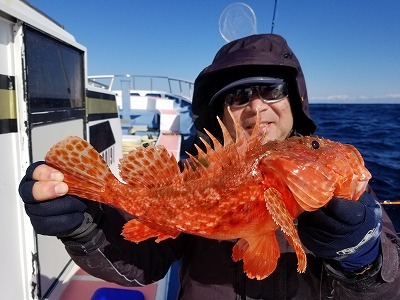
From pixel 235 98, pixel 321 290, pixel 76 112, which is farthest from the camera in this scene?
pixel 76 112

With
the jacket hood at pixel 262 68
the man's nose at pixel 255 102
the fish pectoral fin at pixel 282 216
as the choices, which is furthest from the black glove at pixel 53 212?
the jacket hood at pixel 262 68

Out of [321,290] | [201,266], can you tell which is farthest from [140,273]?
[321,290]

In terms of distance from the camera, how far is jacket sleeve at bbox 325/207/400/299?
6.57 feet

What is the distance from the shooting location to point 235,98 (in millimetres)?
3006

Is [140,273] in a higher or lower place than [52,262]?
higher

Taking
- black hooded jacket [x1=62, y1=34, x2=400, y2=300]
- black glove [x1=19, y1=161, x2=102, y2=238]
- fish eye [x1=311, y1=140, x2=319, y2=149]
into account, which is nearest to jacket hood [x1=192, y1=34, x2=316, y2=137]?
black hooded jacket [x1=62, y1=34, x2=400, y2=300]

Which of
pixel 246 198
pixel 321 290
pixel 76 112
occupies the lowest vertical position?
pixel 321 290

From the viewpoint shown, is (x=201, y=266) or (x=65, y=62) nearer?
(x=201, y=266)

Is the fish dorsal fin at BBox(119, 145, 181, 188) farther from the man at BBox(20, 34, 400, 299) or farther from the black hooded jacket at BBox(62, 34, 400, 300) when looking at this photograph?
the black hooded jacket at BBox(62, 34, 400, 300)

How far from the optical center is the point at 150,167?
6.37 feet

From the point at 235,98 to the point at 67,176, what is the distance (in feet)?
5.86

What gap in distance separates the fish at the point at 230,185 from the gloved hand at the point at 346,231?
12 centimetres

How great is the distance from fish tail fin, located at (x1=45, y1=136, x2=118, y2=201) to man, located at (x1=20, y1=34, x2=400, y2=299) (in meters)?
0.06

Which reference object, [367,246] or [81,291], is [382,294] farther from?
[81,291]
